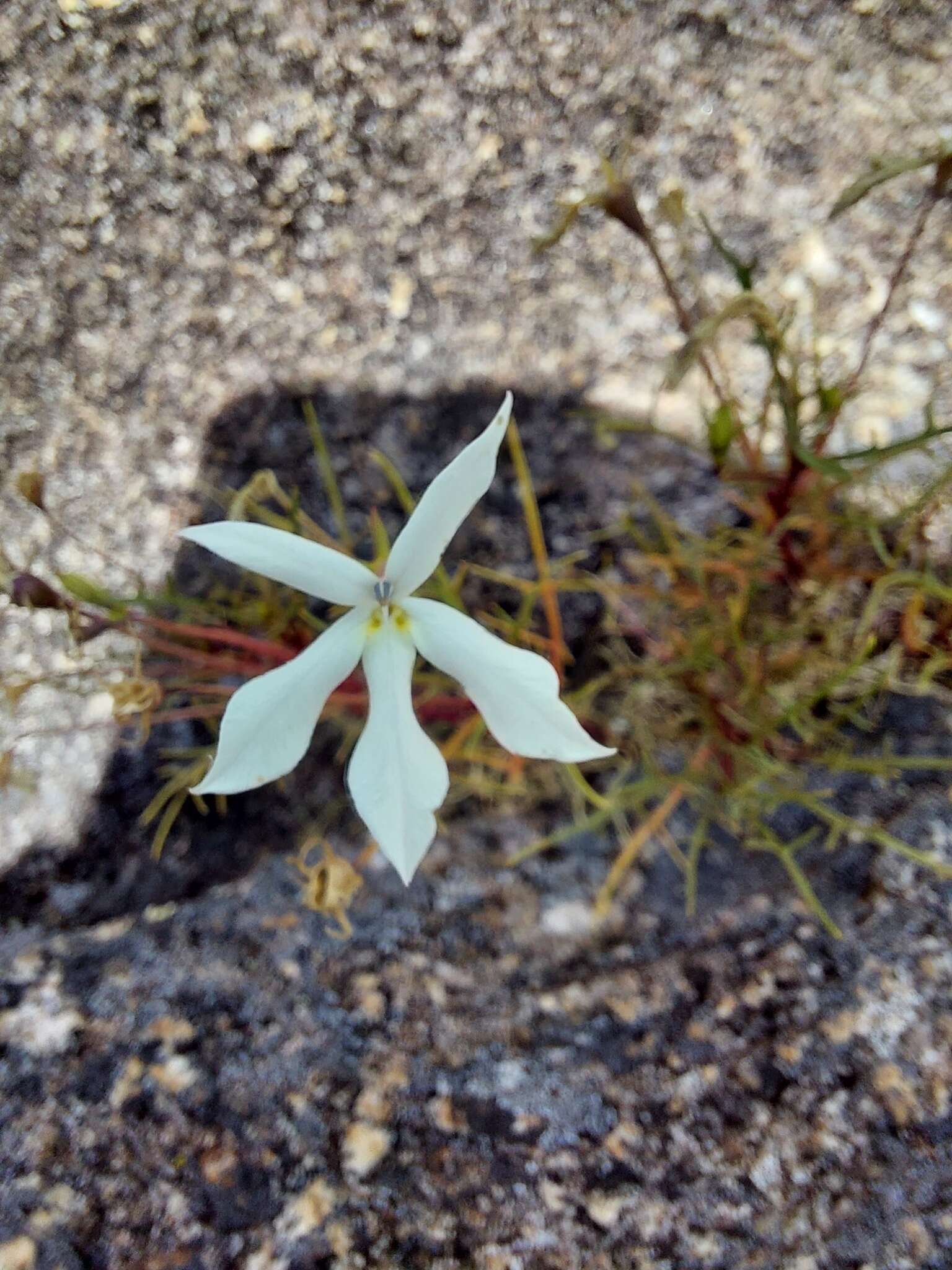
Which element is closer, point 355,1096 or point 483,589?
point 355,1096

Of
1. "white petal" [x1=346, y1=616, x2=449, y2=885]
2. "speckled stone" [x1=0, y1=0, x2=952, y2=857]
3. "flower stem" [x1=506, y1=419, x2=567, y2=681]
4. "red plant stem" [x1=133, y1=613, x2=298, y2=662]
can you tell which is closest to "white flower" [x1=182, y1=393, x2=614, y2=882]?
"white petal" [x1=346, y1=616, x2=449, y2=885]

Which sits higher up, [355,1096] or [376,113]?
[376,113]

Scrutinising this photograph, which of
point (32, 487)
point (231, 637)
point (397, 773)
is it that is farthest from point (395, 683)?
point (32, 487)

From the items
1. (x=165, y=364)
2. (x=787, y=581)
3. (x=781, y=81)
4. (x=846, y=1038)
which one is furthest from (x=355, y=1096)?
(x=781, y=81)

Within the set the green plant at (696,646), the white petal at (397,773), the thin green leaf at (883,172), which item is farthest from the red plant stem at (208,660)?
the thin green leaf at (883,172)

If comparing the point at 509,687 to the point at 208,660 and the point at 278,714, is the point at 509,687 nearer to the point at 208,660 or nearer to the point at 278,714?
the point at 278,714

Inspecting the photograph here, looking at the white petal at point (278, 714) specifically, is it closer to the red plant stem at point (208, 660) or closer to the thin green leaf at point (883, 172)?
the red plant stem at point (208, 660)

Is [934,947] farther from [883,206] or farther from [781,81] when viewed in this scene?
[781,81]
